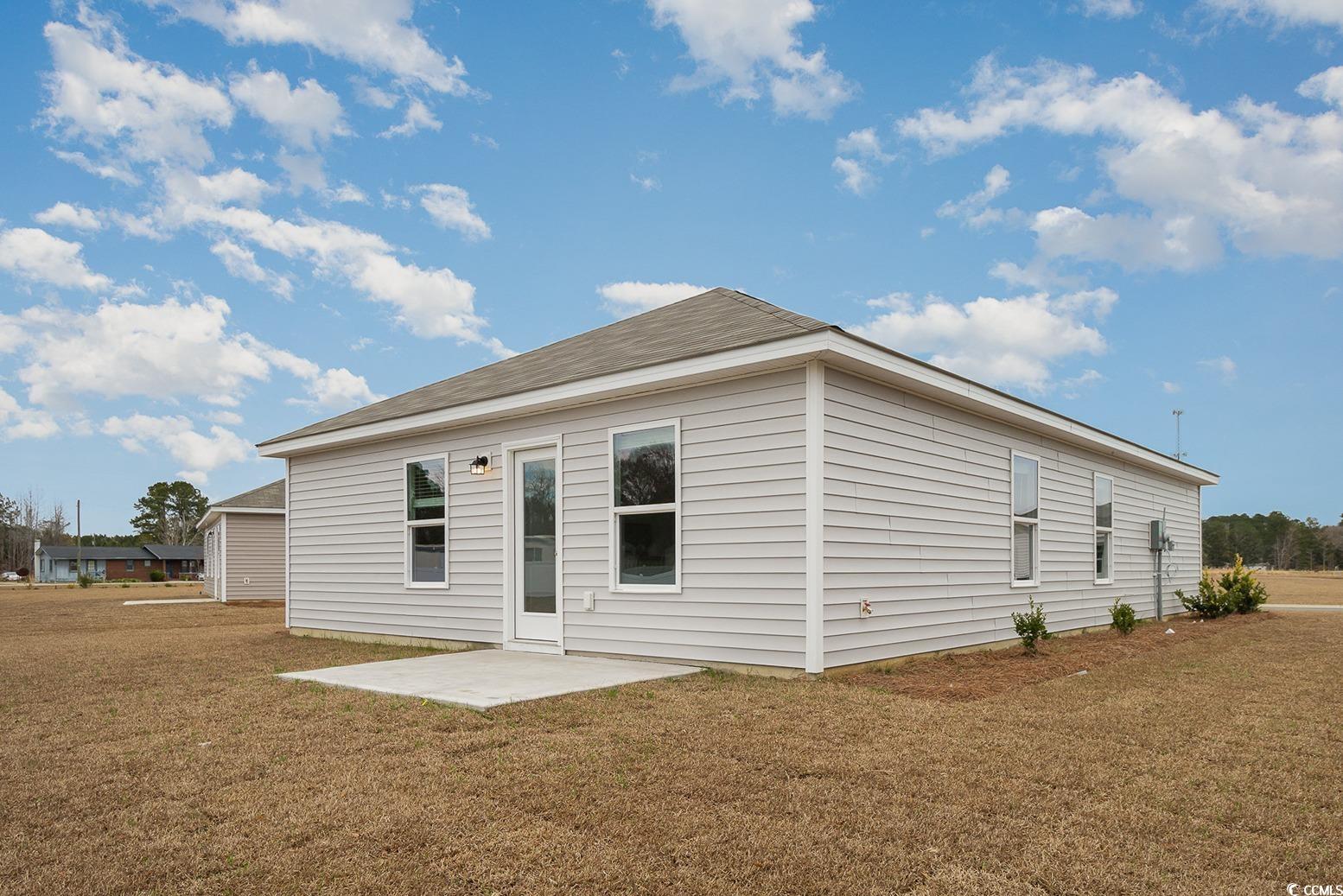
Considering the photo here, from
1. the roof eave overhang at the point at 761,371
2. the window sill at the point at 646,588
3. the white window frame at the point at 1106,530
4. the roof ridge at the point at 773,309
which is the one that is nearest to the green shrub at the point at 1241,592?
the white window frame at the point at 1106,530

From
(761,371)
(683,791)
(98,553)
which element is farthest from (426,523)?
(98,553)

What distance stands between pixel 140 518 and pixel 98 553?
873 centimetres

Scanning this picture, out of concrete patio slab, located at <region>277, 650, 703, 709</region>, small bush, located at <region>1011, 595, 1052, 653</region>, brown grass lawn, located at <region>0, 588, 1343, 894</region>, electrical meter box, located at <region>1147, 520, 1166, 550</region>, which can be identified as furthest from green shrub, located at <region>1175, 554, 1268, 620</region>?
concrete patio slab, located at <region>277, 650, 703, 709</region>

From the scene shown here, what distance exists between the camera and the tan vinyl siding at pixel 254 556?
2572cm

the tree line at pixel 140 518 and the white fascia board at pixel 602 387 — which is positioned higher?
the white fascia board at pixel 602 387

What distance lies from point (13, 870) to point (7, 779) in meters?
1.63

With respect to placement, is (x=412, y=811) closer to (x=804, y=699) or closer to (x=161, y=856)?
(x=161, y=856)

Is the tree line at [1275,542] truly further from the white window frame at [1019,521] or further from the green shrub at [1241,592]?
the white window frame at [1019,521]

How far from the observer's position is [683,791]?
393 centimetres

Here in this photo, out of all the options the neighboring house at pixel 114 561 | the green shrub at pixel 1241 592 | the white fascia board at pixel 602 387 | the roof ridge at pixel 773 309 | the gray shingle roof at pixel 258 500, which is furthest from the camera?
the neighboring house at pixel 114 561

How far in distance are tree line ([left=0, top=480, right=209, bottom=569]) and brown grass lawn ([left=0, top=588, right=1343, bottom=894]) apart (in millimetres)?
77767

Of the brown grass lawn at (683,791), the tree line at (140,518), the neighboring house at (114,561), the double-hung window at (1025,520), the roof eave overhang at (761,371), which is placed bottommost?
the neighboring house at (114,561)

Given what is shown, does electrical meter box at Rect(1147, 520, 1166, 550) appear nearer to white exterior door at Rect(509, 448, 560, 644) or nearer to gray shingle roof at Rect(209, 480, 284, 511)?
white exterior door at Rect(509, 448, 560, 644)

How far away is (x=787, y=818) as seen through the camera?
141 inches
